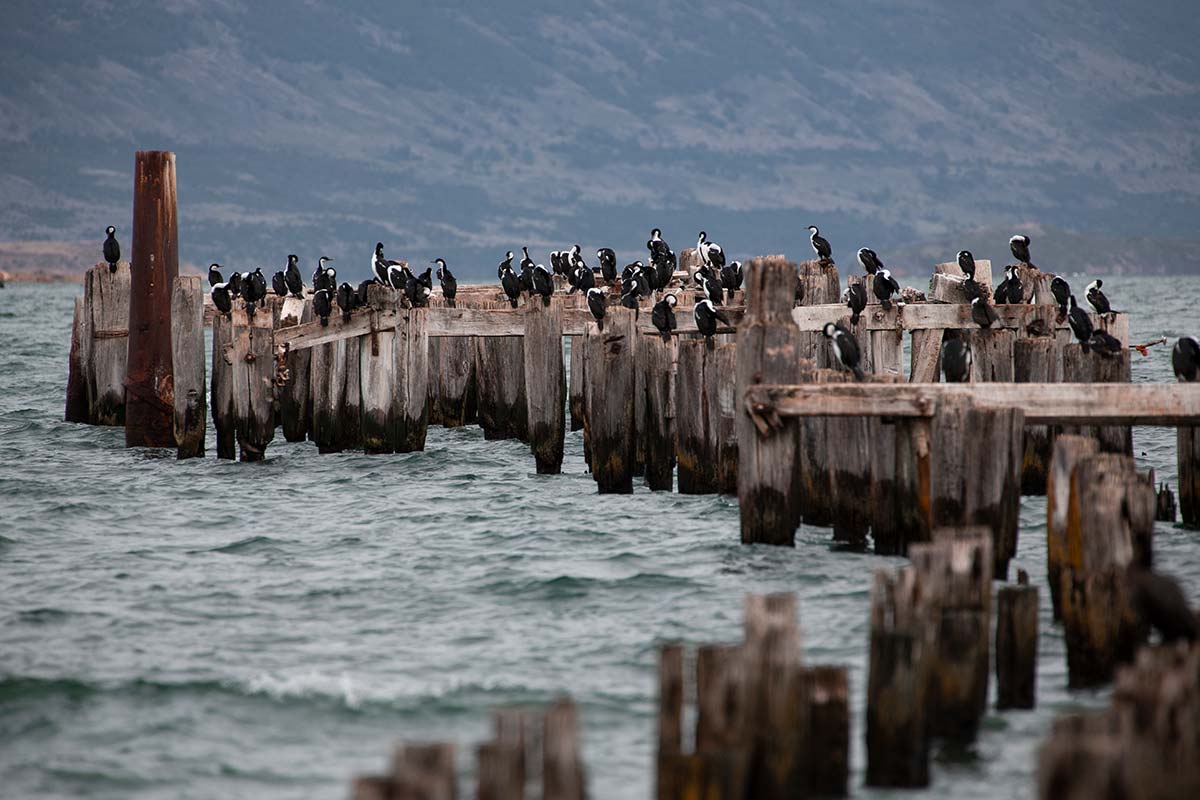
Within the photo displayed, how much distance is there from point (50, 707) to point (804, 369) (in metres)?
7.51

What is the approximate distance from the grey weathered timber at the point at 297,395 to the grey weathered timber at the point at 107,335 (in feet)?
7.46

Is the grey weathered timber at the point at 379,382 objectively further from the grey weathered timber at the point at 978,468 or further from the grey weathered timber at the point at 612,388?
the grey weathered timber at the point at 978,468

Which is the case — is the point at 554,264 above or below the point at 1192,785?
above

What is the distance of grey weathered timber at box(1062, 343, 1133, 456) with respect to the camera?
14.7 m

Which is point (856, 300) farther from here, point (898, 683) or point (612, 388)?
point (898, 683)

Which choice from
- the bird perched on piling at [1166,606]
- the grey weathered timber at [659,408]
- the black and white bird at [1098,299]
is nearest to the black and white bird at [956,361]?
the grey weathered timber at [659,408]

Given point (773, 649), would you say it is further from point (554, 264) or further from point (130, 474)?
point (554, 264)

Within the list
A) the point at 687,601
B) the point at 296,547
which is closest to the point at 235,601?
the point at 296,547

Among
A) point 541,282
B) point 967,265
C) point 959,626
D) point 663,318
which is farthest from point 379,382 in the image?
point 959,626

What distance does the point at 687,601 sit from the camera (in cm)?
1236

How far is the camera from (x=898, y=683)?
297 inches

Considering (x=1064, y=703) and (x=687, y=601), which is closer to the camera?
(x=1064, y=703)

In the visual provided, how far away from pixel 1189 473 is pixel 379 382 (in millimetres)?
9491

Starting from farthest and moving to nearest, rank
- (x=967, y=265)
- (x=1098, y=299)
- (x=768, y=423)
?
(x=967, y=265) < (x=1098, y=299) < (x=768, y=423)
